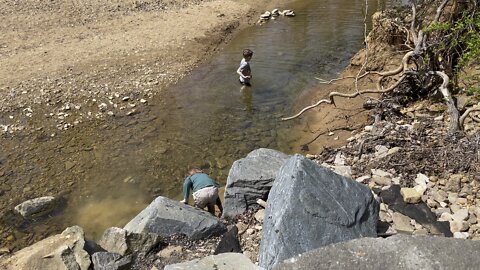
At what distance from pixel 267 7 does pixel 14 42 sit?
1218 centimetres

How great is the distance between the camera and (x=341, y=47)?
1548 cm

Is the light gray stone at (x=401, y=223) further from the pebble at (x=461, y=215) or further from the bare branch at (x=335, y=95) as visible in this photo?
the bare branch at (x=335, y=95)

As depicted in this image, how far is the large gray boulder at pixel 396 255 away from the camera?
3172 mm

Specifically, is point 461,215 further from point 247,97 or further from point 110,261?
point 247,97

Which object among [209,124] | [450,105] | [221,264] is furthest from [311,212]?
[209,124]

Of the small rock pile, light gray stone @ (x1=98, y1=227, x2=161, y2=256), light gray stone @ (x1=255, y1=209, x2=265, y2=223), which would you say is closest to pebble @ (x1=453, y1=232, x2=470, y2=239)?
light gray stone @ (x1=255, y1=209, x2=265, y2=223)

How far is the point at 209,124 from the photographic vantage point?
10.9 meters

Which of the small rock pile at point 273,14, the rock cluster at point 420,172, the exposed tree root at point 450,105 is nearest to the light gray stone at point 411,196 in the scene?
the rock cluster at point 420,172

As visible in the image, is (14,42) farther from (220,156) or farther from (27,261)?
(27,261)

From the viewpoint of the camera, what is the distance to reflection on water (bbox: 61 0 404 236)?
344 inches

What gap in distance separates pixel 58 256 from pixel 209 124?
18.7 ft

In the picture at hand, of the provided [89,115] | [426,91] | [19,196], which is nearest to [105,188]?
[19,196]

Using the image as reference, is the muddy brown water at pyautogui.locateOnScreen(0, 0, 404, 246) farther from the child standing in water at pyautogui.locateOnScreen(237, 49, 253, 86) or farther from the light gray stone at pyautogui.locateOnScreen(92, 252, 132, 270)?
the light gray stone at pyautogui.locateOnScreen(92, 252, 132, 270)

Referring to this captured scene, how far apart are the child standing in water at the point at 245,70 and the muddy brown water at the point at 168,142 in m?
0.29
